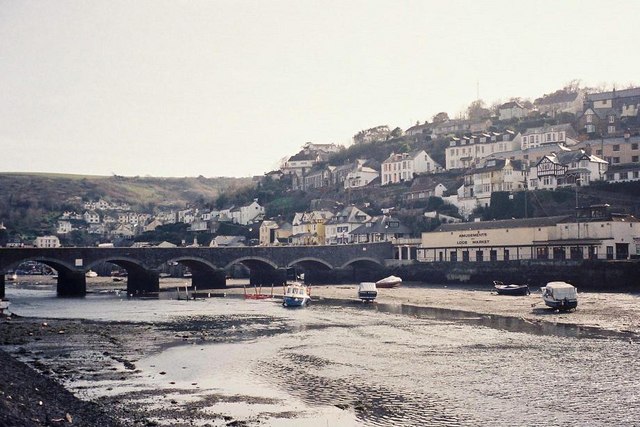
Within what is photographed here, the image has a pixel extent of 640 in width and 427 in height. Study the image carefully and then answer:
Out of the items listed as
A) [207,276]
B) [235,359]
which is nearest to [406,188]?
[207,276]

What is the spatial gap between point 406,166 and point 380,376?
9127cm

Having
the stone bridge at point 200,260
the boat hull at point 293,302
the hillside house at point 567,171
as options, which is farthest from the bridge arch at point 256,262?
the hillside house at point 567,171

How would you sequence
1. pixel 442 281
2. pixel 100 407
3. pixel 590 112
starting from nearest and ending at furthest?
pixel 100 407 < pixel 442 281 < pixel 590 112

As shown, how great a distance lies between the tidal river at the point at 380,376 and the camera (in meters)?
20.0

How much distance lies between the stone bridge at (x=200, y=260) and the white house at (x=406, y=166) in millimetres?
29885

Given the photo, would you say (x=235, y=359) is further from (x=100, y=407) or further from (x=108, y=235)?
(x=108, y=235)

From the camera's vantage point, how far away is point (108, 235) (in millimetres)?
188875

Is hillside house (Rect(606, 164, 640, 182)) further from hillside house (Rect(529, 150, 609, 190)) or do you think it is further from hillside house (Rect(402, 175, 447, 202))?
hillside house (Rect(402, 175, 447, 202))

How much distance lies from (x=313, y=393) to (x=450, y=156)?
9473 cm

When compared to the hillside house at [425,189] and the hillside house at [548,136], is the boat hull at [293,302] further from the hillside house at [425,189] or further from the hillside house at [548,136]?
the hillside house at [548,136]

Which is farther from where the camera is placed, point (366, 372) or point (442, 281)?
point (442, 281)

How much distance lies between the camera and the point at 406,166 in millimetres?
115000

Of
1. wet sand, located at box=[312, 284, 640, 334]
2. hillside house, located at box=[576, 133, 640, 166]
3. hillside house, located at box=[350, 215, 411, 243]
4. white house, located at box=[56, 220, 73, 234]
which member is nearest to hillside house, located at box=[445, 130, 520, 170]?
hillside house, located at box=[576, 133, 640, 166]

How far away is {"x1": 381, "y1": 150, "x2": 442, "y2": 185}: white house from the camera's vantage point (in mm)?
114188
